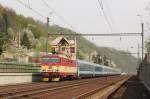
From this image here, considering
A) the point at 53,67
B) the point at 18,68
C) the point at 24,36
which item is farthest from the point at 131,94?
the point at 24,36

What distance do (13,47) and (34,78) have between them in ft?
180

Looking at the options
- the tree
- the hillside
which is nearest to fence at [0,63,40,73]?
the hillside

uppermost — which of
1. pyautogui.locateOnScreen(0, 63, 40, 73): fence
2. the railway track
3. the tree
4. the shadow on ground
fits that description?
the tree

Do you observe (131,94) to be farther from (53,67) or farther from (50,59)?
(50,59)

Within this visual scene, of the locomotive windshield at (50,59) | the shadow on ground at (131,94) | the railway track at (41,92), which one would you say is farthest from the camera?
the locomotive windshield at (50,59)

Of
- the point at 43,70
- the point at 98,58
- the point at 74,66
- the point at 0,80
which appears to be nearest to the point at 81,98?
the point at 0,80

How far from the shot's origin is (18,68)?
43.5 meters

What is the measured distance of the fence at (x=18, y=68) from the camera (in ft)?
130

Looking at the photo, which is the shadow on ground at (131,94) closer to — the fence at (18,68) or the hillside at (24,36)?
the fence at (18,68)

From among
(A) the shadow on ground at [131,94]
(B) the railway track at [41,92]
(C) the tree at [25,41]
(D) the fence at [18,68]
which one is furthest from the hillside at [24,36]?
(B) the railway track at [41,92]

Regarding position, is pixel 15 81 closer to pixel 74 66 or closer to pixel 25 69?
pixel 25 69

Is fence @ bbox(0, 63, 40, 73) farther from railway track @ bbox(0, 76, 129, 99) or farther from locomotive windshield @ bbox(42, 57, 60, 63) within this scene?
railway track @ bbox(0, 76, 129, 99)

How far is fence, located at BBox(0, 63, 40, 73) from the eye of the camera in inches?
1564

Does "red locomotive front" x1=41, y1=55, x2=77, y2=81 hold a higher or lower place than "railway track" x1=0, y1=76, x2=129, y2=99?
higher
